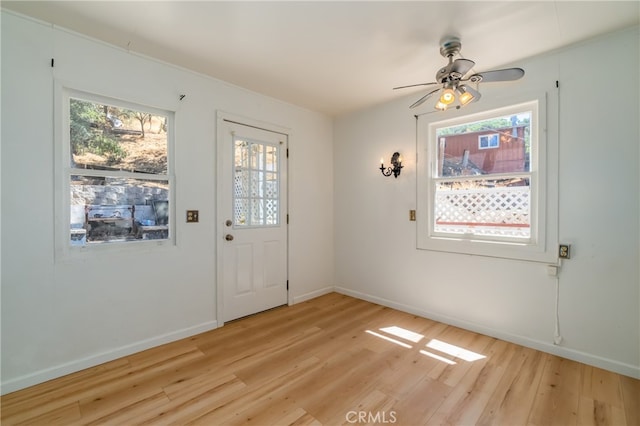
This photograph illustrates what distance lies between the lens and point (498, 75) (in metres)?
2.05

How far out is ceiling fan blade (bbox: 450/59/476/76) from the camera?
2.03m

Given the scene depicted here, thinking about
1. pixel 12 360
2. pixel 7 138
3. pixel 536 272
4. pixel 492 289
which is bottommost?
pixel 12 360

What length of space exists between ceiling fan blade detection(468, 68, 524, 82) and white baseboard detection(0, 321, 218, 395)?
3.28 meters

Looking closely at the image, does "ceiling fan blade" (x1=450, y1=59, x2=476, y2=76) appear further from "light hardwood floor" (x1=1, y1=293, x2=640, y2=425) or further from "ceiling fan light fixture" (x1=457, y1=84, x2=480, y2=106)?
"light hardwood floor" (x1=1, y1=293, x2=640, y2=425)

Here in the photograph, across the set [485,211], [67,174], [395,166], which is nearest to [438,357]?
[485,211]

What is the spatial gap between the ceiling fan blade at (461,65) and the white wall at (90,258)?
2.16m

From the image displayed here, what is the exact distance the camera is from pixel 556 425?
1.69 metres

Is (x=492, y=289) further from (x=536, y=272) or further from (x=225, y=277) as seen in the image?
(x=225, y=277)

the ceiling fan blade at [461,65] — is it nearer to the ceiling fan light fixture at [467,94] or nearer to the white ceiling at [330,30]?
the ceiling fan light fixture at [467,94]

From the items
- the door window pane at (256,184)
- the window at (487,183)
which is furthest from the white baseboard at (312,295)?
the window at (487,183)

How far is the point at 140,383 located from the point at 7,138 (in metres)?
1.97

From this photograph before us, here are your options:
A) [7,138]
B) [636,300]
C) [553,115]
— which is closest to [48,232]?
[7,138]

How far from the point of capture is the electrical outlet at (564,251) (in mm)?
2422

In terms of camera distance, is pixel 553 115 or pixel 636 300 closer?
pixel 636 300
